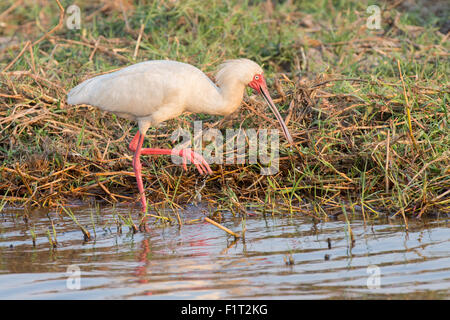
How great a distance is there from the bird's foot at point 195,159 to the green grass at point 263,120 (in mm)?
173

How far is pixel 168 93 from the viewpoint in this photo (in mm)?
6105

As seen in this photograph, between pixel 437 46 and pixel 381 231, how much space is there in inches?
164

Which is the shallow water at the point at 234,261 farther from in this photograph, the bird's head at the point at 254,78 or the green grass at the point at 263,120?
the bird's head at the point at 254,78

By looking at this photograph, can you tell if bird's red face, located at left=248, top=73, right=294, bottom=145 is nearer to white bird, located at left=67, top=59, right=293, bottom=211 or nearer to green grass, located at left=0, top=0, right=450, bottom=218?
white bird, located at left=67, top=59, right=293, bottom=211

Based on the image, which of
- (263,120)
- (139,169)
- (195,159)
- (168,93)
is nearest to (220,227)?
(195,159)

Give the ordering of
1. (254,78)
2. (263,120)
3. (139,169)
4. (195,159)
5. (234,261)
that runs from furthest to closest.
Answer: (263,120), (254,78), (139,169), (195,159), (234,261)

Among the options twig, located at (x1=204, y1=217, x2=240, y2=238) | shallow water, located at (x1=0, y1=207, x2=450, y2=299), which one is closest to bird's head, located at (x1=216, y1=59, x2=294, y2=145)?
shallow water, located at (x1=0, y1=207, x2=450, y2=299)

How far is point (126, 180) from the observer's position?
6.55 meters

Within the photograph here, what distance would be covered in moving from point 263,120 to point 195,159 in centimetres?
86

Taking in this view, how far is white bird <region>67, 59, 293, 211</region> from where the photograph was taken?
20.1 ft

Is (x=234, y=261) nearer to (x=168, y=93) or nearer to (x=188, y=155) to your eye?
(x=188, y=155)

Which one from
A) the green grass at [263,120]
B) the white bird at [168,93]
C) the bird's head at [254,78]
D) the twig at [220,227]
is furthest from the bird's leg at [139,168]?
the twig at [220,227]

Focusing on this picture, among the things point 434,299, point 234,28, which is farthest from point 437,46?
point 434,299

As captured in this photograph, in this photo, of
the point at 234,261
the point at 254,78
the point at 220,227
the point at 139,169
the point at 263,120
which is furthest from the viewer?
the point at 263,120
